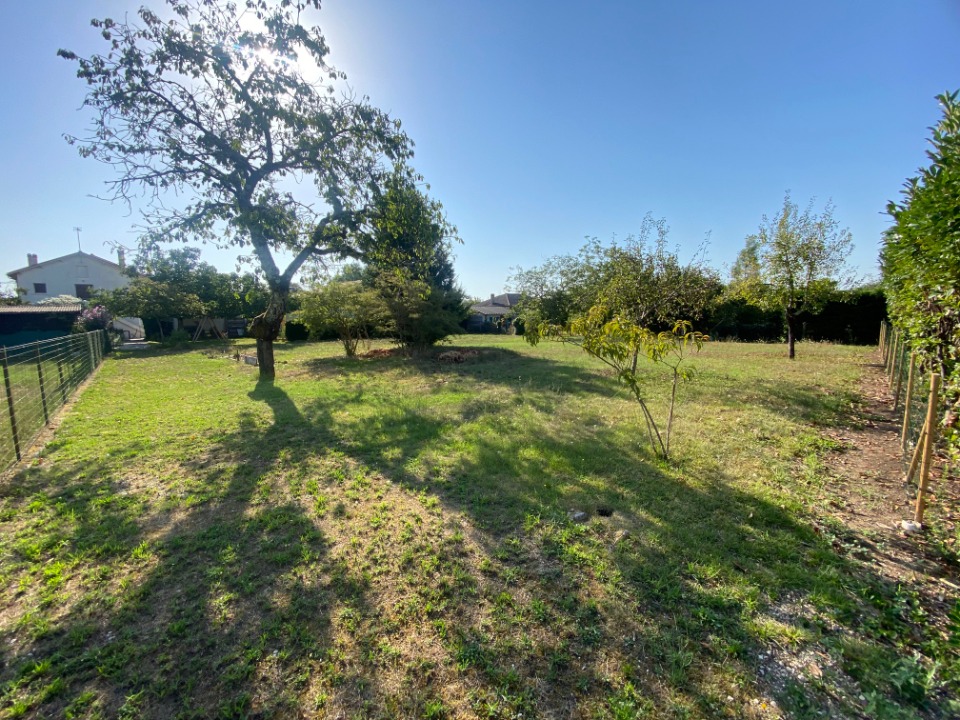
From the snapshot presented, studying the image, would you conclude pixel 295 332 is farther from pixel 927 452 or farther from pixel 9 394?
pixel 927 452

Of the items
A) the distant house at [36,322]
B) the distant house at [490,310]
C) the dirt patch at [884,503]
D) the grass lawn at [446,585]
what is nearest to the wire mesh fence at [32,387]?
the grass lawn at [446,585]

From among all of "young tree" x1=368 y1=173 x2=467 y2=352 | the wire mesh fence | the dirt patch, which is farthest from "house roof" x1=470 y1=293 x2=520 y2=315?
the dirt patch

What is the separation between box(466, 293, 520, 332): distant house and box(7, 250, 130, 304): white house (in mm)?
31970

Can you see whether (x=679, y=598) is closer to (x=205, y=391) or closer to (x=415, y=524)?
(x=415, y=524)

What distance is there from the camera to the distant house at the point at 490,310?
3859cm

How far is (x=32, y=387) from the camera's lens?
7910 millimetres

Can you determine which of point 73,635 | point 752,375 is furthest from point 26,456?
point 752,375

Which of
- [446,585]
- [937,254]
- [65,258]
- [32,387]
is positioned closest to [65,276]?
[65,258]

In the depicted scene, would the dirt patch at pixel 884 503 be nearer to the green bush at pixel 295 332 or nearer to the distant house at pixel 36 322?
the green bush at pixel 295 332

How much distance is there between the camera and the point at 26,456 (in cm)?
474

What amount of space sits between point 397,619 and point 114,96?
11083 millimetres

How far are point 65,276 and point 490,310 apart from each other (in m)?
41.9

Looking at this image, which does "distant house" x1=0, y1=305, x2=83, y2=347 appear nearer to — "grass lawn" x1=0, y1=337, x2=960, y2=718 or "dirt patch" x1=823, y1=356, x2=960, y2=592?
"grass lawn" x1=0, y1=337, x2=960, y2=718

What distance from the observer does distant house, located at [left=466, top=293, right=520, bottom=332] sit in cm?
3859
